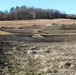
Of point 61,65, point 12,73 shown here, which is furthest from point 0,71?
point 61,65

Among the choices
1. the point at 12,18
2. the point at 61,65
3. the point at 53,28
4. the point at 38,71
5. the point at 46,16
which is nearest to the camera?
the point at 38,71

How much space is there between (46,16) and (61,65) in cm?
14298

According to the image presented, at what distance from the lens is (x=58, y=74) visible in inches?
503

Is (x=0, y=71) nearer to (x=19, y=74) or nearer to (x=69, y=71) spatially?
(x=19, y=74)

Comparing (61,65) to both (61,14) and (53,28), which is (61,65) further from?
(61,14)

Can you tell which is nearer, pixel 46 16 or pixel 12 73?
pixel 12 73

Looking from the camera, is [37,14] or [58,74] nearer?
[58,74]

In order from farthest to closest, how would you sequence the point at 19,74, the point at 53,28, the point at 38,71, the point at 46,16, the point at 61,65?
1. the point at 46,16
2. the point at 53,28
3. the point at 61,65
4. the point at 38,71
5. the point at 19,74

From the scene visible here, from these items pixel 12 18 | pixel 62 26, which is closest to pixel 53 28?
pixel 62 26

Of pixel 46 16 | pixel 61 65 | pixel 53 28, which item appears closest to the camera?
pixel 61 65

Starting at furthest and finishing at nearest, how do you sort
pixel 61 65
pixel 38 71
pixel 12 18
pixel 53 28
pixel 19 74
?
1. pixel 12 18
2. pixel 53 28
3. pixel 61 65
4. pixel 38 71
5. pixel 19 74

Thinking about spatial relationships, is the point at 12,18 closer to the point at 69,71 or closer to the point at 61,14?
the point at 61,14

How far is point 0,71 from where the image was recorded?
13.1m

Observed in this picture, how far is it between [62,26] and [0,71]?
63.0 metres
